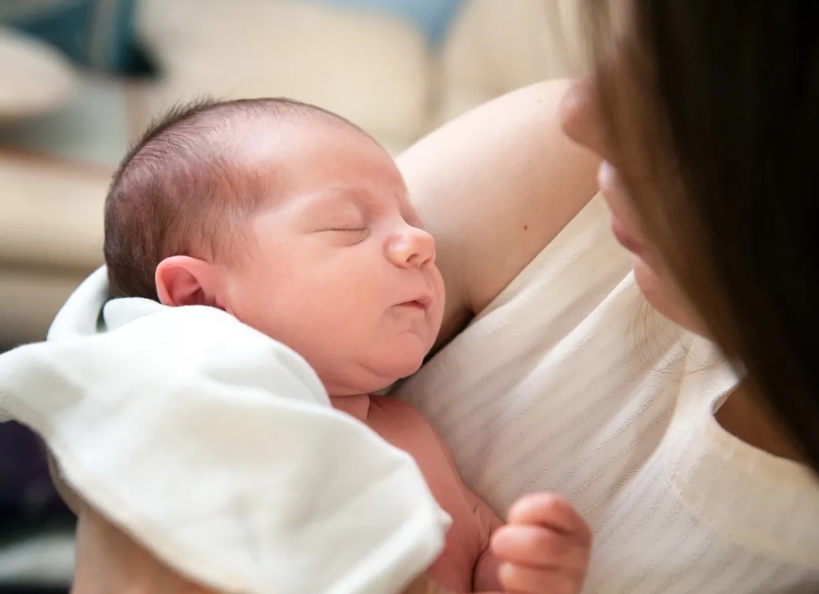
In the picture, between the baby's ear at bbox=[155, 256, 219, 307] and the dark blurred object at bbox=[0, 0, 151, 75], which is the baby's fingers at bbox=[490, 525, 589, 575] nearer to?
the baby's ear at bbox=[155, 256, 219, 307]

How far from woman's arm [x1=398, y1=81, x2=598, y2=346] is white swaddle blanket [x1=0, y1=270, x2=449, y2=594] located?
0.25m

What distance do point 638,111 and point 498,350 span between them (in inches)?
13.0

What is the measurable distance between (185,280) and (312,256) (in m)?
0.11

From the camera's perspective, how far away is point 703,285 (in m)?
0.44

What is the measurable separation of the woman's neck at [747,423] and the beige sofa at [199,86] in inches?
29.9

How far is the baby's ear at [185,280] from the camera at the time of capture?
2.10 feet

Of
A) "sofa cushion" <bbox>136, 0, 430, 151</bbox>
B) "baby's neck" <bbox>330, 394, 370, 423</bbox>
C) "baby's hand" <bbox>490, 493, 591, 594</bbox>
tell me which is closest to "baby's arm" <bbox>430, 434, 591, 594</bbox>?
"baby's hand" <bbox>490, 493, 591, 594</bbox>

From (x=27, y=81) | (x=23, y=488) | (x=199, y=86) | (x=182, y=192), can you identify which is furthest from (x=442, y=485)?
A: (x=199, y=86)

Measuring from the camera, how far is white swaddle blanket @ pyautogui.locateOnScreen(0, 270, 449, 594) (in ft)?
1.57

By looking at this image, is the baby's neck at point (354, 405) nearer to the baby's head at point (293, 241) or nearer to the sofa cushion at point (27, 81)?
the baby's head at point (293, 241)

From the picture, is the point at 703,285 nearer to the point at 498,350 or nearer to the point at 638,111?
the point at 638,111

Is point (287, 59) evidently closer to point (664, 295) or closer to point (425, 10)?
point (425, 10)

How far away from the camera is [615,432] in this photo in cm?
65

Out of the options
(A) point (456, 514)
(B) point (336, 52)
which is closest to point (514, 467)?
(A) point (456, 514)
